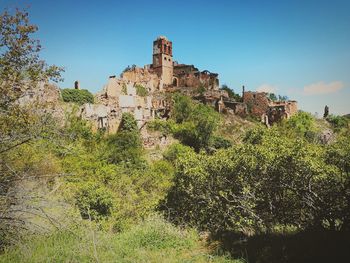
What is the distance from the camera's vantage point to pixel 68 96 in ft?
99.0

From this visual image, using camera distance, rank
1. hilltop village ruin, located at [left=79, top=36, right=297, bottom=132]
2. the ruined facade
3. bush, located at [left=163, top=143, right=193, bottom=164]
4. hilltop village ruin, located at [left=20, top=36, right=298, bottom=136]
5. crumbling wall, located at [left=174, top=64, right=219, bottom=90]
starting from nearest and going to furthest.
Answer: bush, located at [left=163, top=143, right=193, bottom=164]
hilltop village ruin, located at [left=20, top=36, right=298, bottom=136]
hilltop village ruin, located at [left=79, top=36, right=297, bottom=132]
the ruined facade
crumbling wall, located at [left=174, top=64, right=219, bottom=90]

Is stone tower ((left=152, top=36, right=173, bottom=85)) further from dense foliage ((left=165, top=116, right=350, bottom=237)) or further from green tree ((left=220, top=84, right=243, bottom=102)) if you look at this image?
dense foliage ((left=165, top=116, right=350, bottom=237))

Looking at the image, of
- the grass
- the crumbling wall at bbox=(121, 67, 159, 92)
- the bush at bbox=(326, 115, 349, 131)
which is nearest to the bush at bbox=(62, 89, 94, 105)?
the crumbling wall at bbox=(121, 67, 159, 92)

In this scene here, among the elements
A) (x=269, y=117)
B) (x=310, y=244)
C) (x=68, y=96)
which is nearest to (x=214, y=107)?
(x=269, y=117)

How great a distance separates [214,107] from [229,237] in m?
33.7

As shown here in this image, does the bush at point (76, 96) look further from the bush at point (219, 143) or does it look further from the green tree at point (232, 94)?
the green tree at point (232, 94)

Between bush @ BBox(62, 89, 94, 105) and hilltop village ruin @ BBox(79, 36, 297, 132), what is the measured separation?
148 cm

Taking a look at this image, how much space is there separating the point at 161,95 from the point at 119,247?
114 ft

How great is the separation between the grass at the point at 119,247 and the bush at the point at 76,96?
2277 centimetres

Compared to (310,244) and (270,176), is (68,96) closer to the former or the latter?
(270,176)

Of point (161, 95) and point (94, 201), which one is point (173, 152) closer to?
point (94, 201)

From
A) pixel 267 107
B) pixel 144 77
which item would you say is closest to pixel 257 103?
pixel 267 107

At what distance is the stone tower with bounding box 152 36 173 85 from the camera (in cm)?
5009

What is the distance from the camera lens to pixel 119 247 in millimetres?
8656
